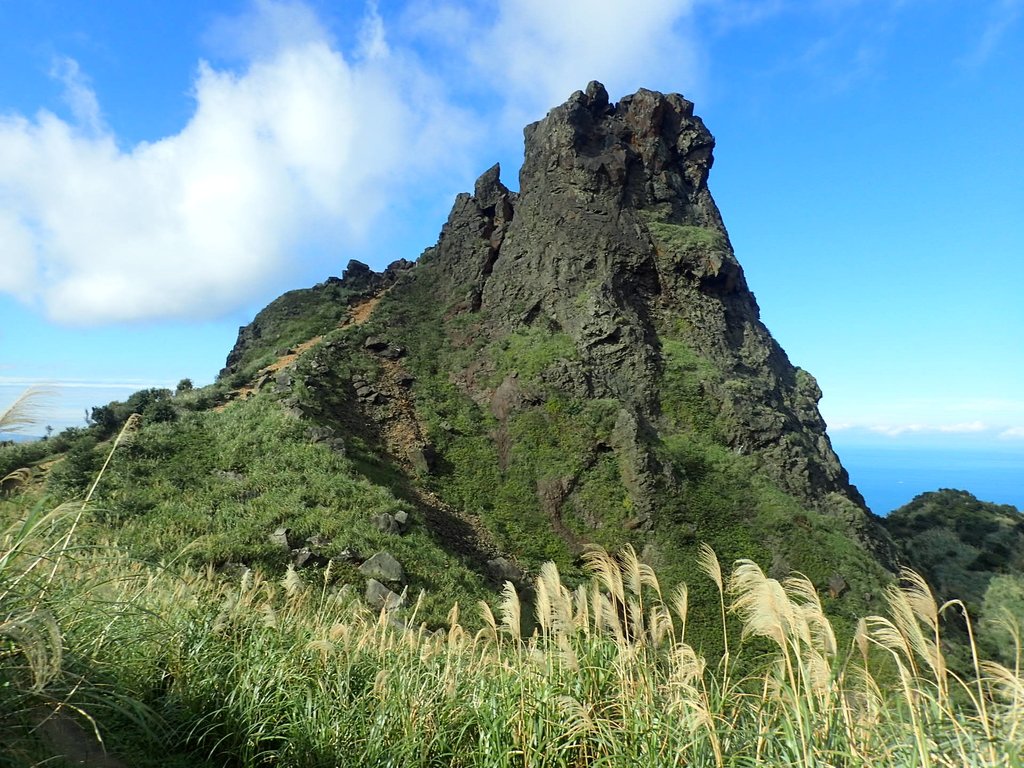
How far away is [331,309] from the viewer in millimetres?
31328

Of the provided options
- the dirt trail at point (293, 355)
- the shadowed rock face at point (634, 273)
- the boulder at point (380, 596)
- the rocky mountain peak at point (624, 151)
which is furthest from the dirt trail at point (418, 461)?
the rocky mountain peak at point (624, 151)

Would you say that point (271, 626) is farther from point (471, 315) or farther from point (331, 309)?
point (331, 309)

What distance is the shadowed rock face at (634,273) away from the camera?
23.6m

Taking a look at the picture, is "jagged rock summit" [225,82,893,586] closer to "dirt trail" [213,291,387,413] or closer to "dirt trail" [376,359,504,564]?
"dirt trail" [376,359,504,564]

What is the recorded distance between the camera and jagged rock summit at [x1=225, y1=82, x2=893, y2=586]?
20.1m

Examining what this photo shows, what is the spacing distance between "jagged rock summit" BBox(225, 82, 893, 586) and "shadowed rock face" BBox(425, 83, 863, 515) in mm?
92

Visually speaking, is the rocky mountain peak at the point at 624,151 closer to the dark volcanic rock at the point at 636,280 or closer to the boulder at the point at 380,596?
the dark volcanic rock at the point at 636,280

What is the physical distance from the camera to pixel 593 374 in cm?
2392

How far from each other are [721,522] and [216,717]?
17.6 m

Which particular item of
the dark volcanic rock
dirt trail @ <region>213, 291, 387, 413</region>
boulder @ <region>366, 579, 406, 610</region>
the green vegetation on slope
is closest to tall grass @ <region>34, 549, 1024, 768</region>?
boulder @ <region>366, 579, 406, 610</region>

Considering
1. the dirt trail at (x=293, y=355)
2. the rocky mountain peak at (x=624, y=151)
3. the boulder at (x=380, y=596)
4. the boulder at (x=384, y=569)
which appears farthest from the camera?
the rocky mountain peak at (x=624, y=151)

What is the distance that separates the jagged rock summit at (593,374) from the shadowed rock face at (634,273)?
9 cm

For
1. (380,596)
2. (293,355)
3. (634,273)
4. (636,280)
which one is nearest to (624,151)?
(634,273)

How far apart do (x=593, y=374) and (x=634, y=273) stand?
5.40m
